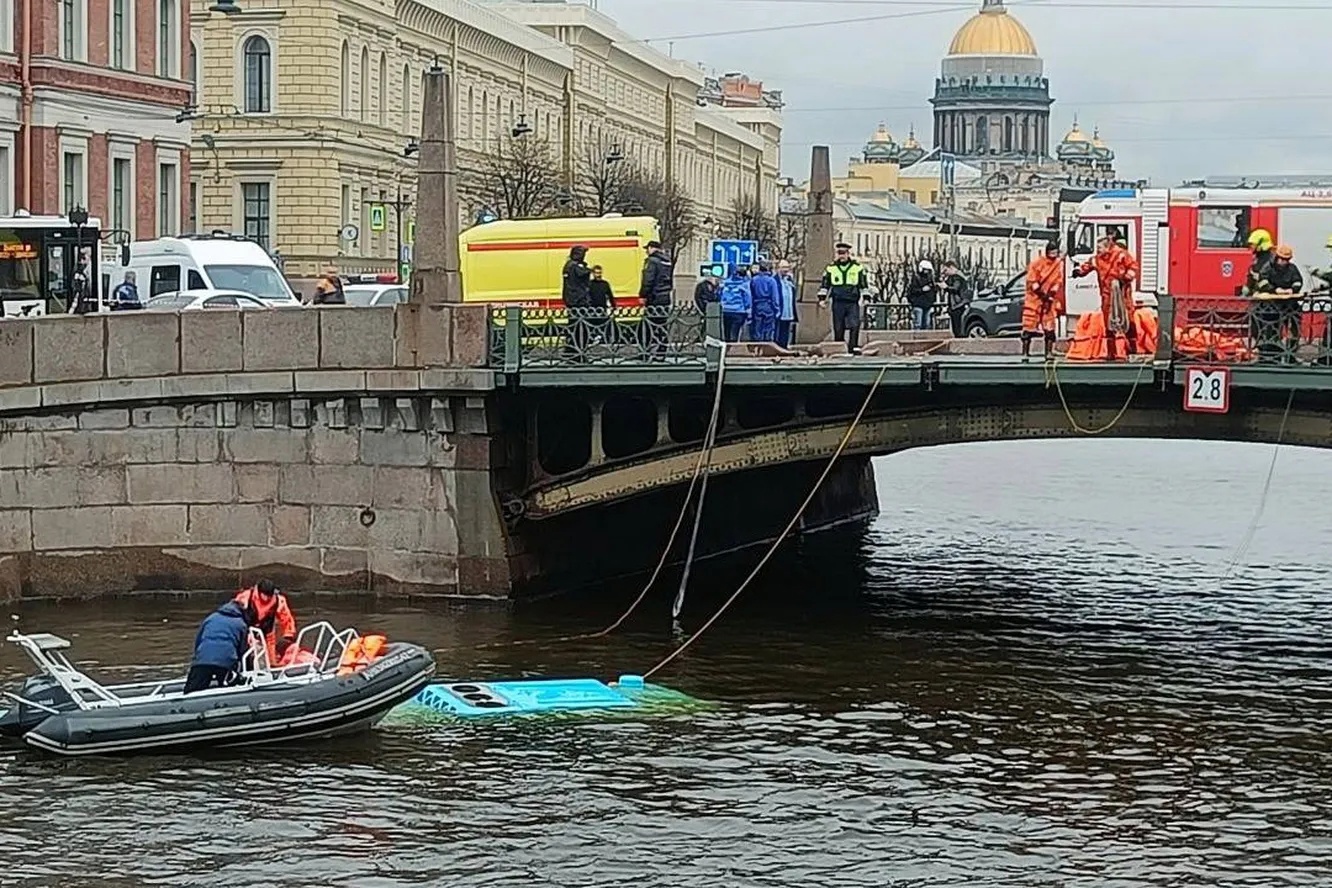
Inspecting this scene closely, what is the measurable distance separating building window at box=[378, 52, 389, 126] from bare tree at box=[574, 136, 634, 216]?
245 inches

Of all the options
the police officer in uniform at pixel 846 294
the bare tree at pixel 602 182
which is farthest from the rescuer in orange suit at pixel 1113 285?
the bare tree at pixel 602 182

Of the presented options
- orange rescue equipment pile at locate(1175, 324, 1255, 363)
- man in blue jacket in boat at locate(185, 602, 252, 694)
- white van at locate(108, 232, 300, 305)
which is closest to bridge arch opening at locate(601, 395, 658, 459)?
orange rescue equipment pile at locate(1175, 324, 1255, 363)

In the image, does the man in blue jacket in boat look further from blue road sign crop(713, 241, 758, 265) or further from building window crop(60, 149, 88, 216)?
building window crop(60, 149, 88, 216)

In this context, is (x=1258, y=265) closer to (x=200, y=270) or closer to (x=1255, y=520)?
(x=1255, y=520)

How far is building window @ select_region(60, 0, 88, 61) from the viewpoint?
54.2 m

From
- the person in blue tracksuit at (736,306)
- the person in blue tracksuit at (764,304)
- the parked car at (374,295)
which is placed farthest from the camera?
the parked car at (374,295)

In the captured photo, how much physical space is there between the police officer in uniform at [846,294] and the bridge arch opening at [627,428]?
2685mm

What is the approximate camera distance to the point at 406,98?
81750mm

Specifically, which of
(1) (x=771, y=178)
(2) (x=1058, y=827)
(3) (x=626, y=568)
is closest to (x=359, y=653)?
(2) (x=1058, y=827)

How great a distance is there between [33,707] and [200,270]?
2144 cm

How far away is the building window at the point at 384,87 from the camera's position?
259 ft

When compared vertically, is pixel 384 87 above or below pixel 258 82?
above

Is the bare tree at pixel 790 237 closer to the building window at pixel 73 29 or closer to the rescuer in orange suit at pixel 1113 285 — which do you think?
the building window at pixel 73 29

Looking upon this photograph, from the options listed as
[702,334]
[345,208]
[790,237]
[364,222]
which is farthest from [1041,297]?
[790,237]
